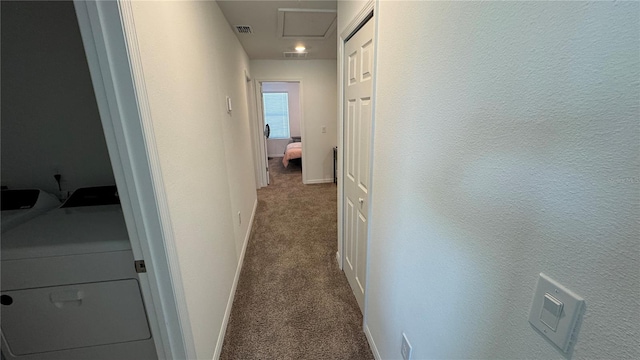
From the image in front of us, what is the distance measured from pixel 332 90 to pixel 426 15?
4.07 m

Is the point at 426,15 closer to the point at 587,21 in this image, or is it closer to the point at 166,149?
the point at 587,21

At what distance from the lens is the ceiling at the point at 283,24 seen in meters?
2.18

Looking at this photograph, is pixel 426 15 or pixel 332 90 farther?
A: pixel 332 90

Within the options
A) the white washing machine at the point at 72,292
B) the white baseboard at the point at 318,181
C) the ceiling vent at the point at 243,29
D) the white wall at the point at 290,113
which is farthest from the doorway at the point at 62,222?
the white wall at the point at 290,113

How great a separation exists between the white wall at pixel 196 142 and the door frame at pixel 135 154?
0.08 m

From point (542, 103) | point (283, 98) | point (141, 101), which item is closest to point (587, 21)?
point (542, 103)

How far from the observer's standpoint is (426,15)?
87 centimetres

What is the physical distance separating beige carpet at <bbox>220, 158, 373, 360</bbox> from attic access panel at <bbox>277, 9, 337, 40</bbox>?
2253 millimetres

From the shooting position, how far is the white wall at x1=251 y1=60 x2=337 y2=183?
453cm

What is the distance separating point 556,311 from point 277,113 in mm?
7968

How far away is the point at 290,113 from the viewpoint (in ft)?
26.0

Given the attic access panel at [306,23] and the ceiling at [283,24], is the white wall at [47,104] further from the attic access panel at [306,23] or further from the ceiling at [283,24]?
the attic access panel at [306,23]

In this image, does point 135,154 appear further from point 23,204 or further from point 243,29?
point 243,29

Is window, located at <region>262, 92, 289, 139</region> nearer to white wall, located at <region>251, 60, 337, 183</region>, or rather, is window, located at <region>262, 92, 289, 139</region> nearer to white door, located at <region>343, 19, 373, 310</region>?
white wall, located at <region>251, 60, 337, 183</region>
